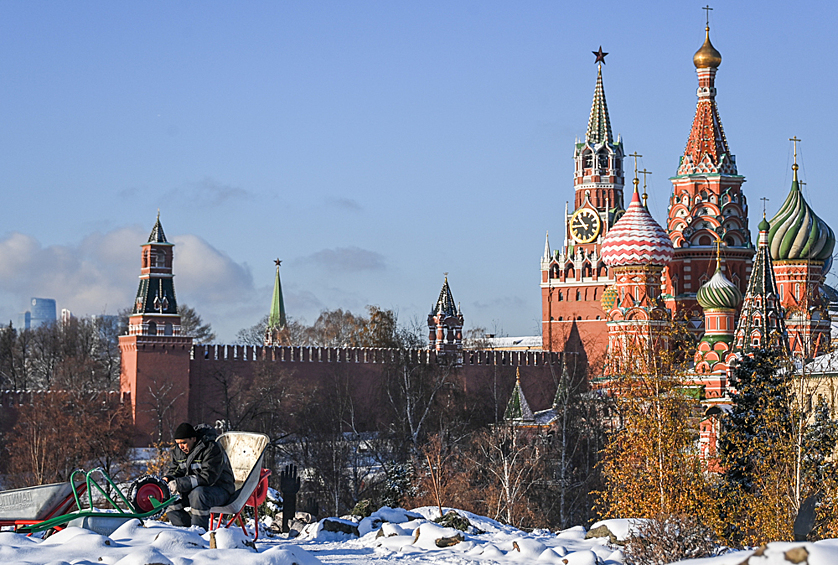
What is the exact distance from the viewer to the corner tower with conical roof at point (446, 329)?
44531 millimetres

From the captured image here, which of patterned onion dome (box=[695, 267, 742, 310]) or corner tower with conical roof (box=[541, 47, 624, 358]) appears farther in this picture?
corner tower with conical roof (box=[541, 47, 624, 358])

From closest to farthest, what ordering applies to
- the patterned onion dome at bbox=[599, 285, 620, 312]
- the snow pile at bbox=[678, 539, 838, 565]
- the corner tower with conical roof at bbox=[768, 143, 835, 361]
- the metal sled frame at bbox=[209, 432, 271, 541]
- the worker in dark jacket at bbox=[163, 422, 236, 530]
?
the snow pile at bbox=[678, 539, 838, 565], the worker in dark jacket at bbox=[163, 422, 236, 530], the metal sled frame at bbox=[209, 432, 271, 541], the patterned onion dome at bbox=[599, 285, 620, 312], the corner tower with conical roof at bbox=[768, 143, 835, 361]

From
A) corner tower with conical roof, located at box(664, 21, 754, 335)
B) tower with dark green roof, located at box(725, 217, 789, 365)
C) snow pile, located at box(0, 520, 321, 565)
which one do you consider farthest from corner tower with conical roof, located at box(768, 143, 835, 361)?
snow pile, located at box(0, 520, 321, 565)

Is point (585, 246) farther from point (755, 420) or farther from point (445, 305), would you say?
point (755, 420)

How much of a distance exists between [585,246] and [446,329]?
7.38 m

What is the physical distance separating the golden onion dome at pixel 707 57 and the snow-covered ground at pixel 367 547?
29190 mm

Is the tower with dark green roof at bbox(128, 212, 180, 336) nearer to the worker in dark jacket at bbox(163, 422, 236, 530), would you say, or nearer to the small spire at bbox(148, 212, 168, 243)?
the small spire at bbox(148, 212, 168, 243)

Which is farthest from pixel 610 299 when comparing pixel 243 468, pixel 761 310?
pixel 243 468

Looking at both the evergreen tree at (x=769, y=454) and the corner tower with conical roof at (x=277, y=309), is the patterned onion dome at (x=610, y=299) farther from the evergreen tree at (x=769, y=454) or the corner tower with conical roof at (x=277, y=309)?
the corner tower with conical roof at (x=277, y=309)

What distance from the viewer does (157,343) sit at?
38.4 m

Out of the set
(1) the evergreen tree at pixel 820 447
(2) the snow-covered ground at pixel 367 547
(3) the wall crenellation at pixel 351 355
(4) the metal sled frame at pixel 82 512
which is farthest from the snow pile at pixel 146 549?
(3) the wall crenellation at pixel 351 355

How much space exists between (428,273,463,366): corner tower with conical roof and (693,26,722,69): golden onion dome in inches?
477

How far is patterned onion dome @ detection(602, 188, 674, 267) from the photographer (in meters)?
33.8

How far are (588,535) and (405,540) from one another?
1511mm
